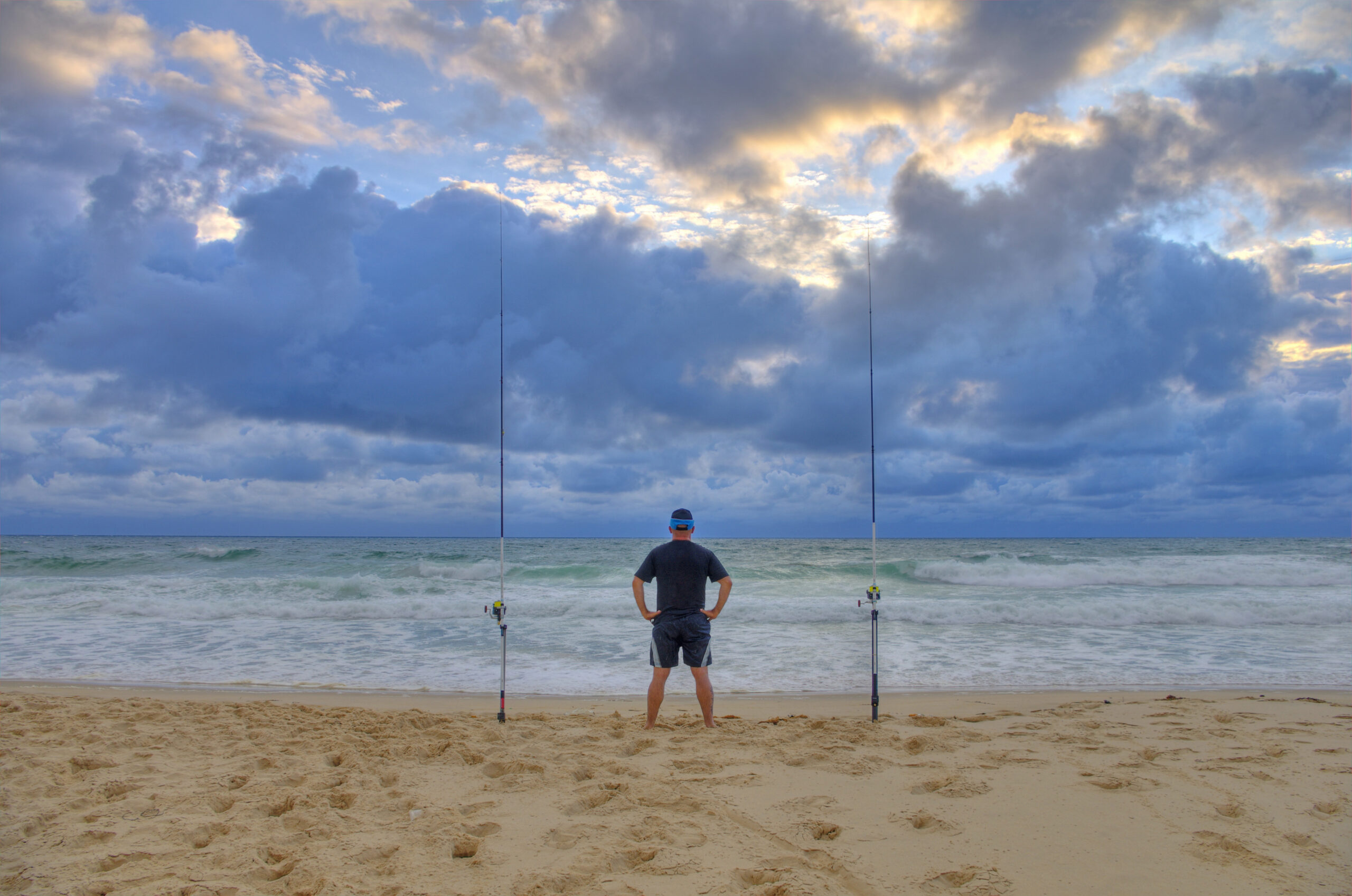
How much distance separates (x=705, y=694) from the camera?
17.7 feet

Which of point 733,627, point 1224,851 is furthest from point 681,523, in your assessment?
point 733,627

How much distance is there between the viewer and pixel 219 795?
391cm

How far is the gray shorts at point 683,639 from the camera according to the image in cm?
542

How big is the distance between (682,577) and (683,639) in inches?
19.2

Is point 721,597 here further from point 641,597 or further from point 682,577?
point 641,597

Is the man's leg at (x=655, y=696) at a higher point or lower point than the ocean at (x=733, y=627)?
higher

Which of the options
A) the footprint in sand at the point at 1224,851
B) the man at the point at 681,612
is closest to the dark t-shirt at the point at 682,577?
the man at the point at 681,612

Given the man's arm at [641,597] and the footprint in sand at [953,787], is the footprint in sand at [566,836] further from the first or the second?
the man's arm at [641,597]

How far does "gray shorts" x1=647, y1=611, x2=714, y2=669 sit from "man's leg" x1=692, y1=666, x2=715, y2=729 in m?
0.06

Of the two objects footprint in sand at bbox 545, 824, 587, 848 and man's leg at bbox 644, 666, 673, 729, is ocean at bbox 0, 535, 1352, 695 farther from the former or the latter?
footprint in sand at bbox 545, 824, 587, 848

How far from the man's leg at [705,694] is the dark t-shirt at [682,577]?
48 centimetres

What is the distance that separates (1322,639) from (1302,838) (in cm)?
1000

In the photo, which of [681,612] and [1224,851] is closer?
[1224,851]

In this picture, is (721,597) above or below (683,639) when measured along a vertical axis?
above
